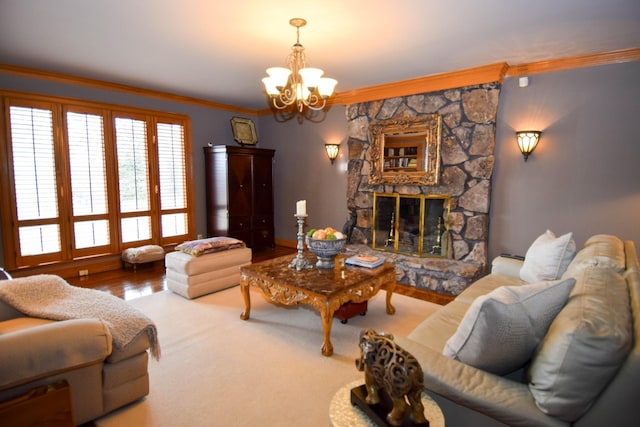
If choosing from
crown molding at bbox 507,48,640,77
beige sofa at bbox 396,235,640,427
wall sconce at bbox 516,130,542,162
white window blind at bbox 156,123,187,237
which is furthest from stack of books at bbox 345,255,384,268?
white window blind at bbox 156,123,187,237

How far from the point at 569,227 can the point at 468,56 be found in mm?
2232

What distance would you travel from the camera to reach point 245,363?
253 cm

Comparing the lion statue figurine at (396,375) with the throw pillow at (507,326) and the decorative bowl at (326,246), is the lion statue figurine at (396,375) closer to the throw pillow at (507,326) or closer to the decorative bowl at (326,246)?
the throw pillow at (507,326)

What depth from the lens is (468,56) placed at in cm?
371

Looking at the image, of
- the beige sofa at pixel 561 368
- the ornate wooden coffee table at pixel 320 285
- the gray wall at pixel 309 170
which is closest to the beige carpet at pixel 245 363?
the ornate wooden coffee table at pixel 320 285

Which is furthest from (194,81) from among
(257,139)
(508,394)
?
(508,394)

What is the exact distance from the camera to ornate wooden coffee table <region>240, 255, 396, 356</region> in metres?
2.61

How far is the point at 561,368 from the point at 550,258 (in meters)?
1.74

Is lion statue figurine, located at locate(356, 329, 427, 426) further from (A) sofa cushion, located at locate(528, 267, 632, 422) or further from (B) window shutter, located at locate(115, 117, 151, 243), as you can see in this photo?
(B) window shutter, located at locate(115, 117, 151, 243)

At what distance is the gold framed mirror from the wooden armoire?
2.15 m

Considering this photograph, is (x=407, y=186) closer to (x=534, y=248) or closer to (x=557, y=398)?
(x=534, y=248)

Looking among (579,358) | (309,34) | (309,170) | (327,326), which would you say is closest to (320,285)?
(327,326)

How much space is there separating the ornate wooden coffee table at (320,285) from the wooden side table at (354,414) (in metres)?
1.19

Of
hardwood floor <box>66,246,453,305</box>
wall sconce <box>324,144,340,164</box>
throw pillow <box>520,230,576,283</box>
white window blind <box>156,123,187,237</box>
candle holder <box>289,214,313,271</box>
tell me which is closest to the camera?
throw pillow <box>520,230,576,283</box>
